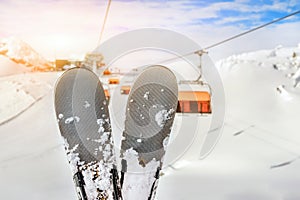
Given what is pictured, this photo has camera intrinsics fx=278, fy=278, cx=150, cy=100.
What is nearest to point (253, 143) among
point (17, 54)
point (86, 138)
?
point (86, 138)

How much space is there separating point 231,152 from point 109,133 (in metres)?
2.22

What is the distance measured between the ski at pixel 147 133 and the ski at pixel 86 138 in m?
0.05

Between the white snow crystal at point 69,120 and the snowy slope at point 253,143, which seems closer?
the white snow crystal at point 69,120

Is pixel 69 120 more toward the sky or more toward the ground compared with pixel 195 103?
more toward the sky

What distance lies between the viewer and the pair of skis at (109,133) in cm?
94

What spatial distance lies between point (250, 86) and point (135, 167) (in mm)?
4489

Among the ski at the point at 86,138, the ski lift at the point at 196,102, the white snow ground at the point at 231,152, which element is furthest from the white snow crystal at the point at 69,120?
the ski lift at the point at 196,102

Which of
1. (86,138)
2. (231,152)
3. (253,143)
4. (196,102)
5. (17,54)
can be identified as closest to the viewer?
(86,138)

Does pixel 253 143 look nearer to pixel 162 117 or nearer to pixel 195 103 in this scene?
pixel 195 103

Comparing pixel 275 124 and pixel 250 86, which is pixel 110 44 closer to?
pixel 275 124

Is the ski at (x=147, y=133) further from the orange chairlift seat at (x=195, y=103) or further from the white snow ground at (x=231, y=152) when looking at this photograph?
the orange chairlift seat at (x=195, y=103)

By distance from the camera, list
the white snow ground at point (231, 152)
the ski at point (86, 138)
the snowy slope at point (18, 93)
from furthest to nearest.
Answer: the snowy slope at point (18, 93) < the white snow ground at point (231, 152) < the ski at point (86, 138)

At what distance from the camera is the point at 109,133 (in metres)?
0.98

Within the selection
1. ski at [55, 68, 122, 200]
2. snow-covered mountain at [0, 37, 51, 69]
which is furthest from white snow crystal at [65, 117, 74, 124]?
snow-covered mountain at [0, 37, 51, 69]
